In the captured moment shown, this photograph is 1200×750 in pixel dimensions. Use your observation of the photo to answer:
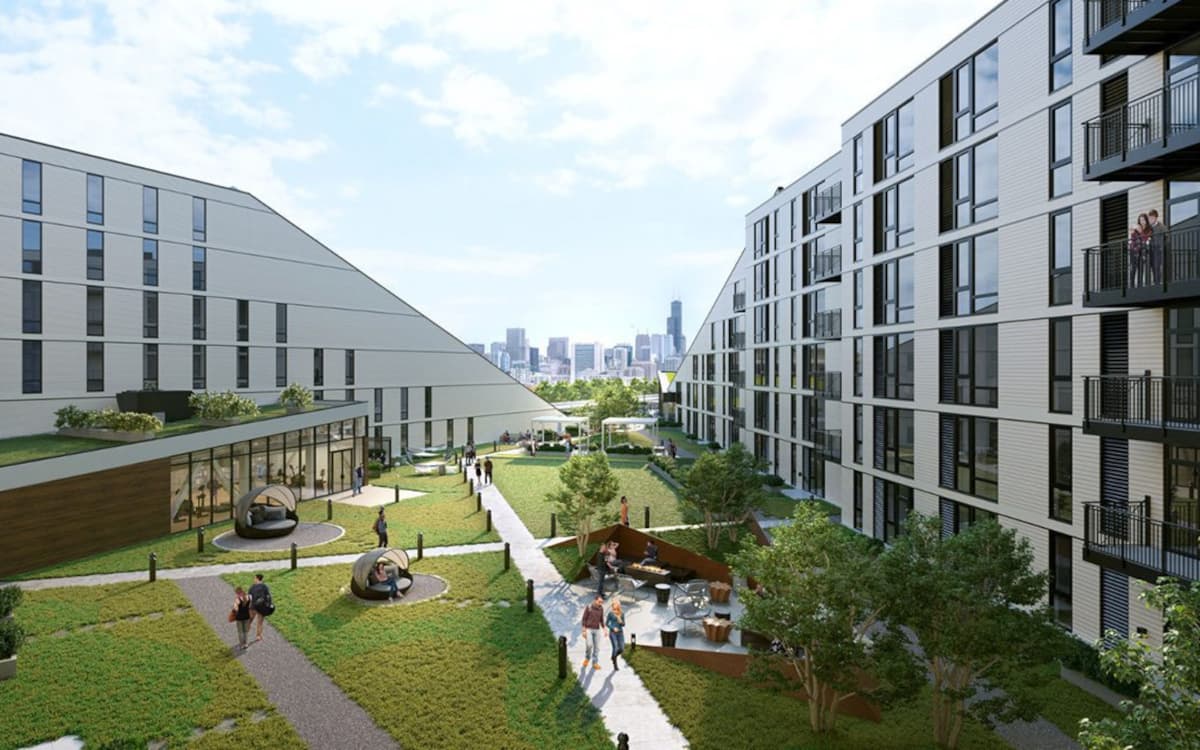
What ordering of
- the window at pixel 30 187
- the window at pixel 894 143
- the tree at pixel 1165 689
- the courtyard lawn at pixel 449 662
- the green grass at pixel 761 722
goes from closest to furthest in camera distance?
the tree at pixel 1165 689
the green grass at pixel 761 722
the courtyard lawn at pixel 449 662
the window at pixel 894 143
the window at pixel 30 187

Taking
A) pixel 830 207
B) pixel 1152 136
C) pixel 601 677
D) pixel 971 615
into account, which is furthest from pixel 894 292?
pixel 601 677

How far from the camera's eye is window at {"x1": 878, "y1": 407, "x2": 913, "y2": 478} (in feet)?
72.4

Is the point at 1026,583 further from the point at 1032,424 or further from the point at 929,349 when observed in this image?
the point at 929,349

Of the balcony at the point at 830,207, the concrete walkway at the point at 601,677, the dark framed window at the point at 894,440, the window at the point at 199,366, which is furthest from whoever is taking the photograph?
the window at the point at 199,366

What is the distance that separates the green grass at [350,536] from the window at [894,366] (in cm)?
1533

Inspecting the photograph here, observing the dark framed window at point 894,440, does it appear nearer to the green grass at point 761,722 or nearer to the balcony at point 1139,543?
the balcony at point 1139,543

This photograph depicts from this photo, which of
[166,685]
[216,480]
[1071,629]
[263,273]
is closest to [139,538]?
[216,480]

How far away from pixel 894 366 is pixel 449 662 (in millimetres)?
17342

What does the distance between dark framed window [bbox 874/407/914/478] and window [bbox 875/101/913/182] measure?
27.8 ft

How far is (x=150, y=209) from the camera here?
33625 mm

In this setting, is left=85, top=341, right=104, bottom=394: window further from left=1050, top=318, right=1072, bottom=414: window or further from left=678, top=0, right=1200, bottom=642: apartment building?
left=1050, top=318, right=1072, bottom=414: window

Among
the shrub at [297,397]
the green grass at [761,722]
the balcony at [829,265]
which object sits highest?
the balcony at [829,265]

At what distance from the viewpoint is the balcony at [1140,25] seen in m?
12.0

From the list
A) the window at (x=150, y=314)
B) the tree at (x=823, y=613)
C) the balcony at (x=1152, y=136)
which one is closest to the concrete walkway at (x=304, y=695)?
the tree at (x=823, y=613)
